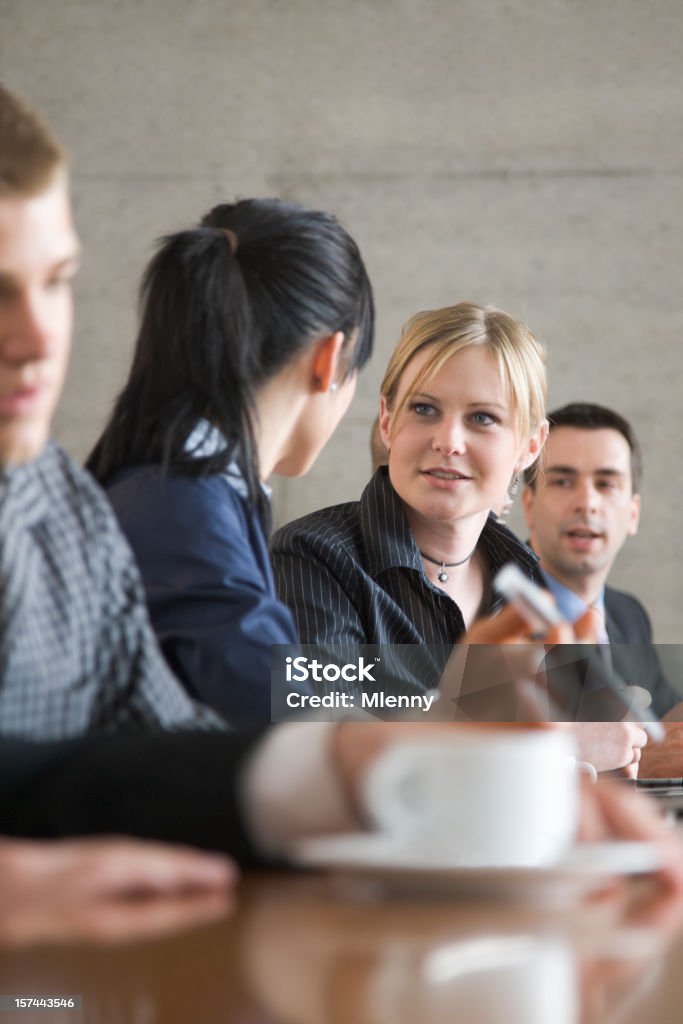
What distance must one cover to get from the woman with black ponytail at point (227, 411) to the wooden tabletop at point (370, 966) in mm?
693

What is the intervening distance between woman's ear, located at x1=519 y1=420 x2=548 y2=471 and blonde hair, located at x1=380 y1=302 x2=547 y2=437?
0.03 meters

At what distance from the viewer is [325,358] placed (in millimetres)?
1465

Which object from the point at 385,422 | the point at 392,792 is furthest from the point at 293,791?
the point at 385,422

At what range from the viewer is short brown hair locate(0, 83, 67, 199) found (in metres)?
0.72

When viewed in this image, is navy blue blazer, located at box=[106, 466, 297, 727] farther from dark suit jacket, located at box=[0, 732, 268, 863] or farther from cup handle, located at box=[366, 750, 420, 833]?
cup handle, located at box=[366, 750, 420, 833]

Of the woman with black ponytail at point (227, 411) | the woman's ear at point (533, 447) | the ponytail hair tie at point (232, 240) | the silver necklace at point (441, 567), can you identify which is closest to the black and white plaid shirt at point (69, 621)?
the woman with black ponytail at point (227, 411)

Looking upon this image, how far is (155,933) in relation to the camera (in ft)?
1.45

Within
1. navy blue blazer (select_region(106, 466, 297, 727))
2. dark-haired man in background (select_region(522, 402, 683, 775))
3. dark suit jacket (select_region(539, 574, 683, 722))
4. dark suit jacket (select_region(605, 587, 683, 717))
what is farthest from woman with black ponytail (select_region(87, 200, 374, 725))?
dark-haired man in background (select_region(522, 402, 683, 775))

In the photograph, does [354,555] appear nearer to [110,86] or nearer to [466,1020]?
[466,1020]

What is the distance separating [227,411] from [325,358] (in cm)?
19

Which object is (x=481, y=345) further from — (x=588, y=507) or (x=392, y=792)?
(x=392, y=792)

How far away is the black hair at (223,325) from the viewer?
1.30 m

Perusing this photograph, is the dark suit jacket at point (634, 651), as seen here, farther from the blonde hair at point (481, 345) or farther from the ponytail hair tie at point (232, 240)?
the ponytail hair tie at point (232, 240)

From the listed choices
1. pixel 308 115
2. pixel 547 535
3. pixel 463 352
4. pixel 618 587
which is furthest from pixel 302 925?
pixel 308 115
